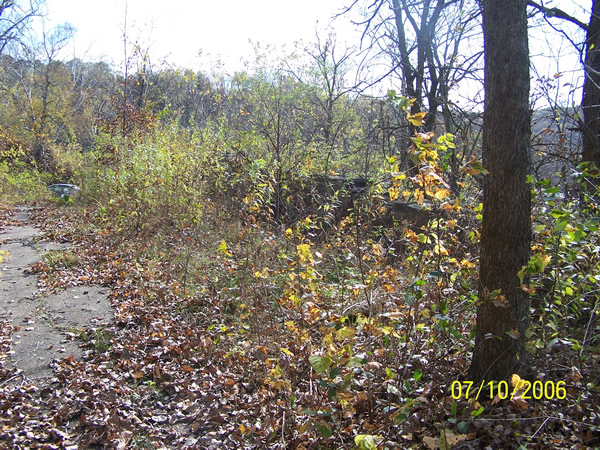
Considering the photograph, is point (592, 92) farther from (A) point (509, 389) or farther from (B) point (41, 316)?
(B) point (41, 316)

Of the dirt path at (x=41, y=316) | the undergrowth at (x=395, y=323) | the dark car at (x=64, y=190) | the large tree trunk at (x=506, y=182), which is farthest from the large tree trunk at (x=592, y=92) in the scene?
the dark car at (x=64, y=190)

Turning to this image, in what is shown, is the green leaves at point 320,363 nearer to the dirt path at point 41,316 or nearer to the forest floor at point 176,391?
the forest floor at point 176,391

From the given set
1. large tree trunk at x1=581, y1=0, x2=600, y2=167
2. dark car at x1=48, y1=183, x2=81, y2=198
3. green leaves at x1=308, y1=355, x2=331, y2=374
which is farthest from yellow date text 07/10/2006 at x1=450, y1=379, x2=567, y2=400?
dark car at x1=48, y1=183, x2=81, y2=198

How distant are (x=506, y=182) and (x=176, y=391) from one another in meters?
3.00

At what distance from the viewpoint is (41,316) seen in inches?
188

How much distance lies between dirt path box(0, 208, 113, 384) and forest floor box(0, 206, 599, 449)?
19 mm

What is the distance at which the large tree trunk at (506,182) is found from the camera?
95.0 inches

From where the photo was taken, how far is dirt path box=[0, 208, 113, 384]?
3906mm

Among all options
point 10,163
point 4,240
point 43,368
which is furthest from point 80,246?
point 10,163

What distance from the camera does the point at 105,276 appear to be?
19.9ft

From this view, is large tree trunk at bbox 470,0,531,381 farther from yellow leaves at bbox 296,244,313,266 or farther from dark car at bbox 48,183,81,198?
dark car at bbox 48,183,81,198

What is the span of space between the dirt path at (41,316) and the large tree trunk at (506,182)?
3574 mm

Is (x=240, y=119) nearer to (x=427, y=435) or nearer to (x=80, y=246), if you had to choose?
(x=80, y=246)

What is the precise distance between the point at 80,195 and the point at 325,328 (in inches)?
446
